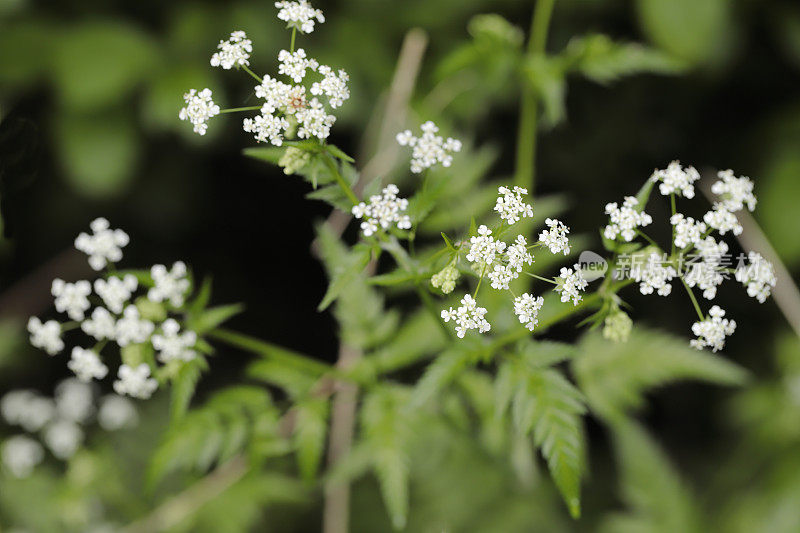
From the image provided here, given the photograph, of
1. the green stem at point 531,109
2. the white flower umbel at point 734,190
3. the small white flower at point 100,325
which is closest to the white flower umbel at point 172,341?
the small white flower at point 100,325

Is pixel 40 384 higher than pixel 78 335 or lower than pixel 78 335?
lower

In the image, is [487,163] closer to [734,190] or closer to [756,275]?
[734,190]

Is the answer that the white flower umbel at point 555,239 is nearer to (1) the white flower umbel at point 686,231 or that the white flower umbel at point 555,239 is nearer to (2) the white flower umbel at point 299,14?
(1) the white flower umbel at point 686,231

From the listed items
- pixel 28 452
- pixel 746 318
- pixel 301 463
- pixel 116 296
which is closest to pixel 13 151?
pixel 116 296

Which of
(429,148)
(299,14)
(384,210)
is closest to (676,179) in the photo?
(429,148)

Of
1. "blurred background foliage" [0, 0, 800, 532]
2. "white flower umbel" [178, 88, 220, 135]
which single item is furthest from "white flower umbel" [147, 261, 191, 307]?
"blurred background foliage" [0, 0, 800, 532]

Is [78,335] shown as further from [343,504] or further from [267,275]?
[343,504]

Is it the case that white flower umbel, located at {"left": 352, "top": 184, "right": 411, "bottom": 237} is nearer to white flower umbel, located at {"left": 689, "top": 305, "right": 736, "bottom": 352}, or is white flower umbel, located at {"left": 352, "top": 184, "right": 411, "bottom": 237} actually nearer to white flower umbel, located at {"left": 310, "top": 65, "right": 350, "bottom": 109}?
white flower umbel, located at {"left": 310, "top": 65, "right": 350, "bottom": 109}
